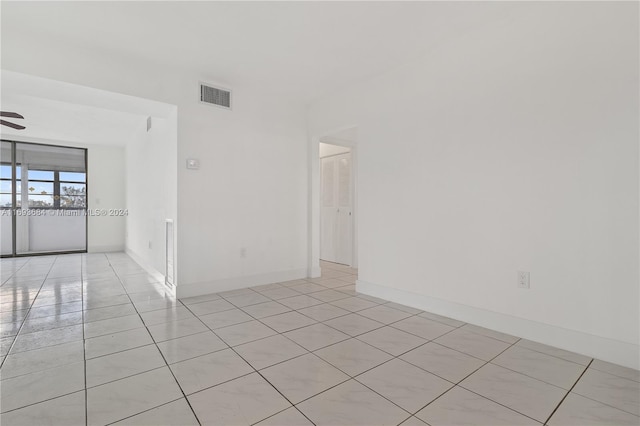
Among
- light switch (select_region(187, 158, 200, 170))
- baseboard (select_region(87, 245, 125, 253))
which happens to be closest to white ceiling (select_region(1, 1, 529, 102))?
light switch (select_region(187, 158, 200, 170))

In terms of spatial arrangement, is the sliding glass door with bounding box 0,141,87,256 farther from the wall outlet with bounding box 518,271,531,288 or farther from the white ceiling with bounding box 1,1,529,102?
the wall outlet with bounding box 518,271,531,288

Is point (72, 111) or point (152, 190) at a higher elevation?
point (72, 111)

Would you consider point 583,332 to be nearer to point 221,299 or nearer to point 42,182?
point 221,299

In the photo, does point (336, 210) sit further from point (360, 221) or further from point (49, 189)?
point (49, 189)

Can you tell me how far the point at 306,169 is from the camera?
485 centimetres

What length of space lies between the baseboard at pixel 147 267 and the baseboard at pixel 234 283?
3.04 feet

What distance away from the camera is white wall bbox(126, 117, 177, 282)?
13.2 feet

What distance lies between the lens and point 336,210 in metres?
6.09

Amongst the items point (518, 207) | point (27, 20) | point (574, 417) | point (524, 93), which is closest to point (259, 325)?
point (574, 417)

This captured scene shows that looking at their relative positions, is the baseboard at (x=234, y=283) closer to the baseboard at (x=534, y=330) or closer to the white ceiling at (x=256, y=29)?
the baseboard at (x=534, y=330)

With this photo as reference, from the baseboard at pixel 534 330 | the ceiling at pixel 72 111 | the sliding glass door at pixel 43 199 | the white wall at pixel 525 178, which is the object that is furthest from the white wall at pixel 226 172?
the sliding glass door at pixel 43 199

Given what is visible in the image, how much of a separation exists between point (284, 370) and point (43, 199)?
7.93 metres

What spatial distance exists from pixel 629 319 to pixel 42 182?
978cm

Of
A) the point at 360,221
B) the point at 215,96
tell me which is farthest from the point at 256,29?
the point at 360,221
